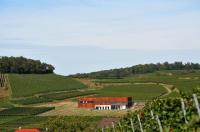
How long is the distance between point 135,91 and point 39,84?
29.7 meters

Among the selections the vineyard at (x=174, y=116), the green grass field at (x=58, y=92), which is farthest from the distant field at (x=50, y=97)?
the vineyard at (x=174, y=116)

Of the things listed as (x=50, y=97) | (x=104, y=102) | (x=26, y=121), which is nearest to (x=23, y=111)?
(x=26, y=121)

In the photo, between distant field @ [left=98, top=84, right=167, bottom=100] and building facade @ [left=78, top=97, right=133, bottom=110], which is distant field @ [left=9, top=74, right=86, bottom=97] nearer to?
distant field @ [left=98, top=84, right=167, bottom=100]

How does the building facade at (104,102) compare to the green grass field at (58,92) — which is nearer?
the green grass field at (58,92)

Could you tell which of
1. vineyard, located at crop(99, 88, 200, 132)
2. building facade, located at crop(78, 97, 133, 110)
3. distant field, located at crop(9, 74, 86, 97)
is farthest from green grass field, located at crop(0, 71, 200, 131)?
vineyard, located at crop(99, 88, 200, 132)

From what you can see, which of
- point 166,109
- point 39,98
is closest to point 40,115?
point 39,98

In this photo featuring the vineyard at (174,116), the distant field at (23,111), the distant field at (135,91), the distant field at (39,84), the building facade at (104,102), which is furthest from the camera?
the distant field at (39,84)

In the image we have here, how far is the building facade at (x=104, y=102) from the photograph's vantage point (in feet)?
427

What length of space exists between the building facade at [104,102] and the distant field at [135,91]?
12.8ft

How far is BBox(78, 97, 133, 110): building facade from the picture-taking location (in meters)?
130

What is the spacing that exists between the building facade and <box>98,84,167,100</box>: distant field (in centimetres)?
389

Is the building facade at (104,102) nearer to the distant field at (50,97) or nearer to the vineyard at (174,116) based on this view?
the distant field at (50,97)

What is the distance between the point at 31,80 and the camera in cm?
16762

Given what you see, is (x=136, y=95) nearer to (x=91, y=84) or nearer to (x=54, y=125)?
(x=91, y=84)
